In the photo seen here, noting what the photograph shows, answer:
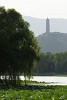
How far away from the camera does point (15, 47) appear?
50.8 metres

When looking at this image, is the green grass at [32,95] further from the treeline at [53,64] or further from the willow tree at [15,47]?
the treeline at [53,64]

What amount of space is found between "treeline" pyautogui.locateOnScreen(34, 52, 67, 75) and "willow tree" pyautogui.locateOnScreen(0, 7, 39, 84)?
10909 centimetres

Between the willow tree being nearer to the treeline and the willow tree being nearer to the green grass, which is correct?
the green grass

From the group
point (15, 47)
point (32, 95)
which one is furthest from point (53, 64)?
point (32, 95)

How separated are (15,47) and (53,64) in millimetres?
121181

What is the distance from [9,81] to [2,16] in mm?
10380

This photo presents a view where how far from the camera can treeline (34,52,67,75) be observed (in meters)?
167

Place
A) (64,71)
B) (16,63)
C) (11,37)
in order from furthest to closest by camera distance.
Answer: (64,71)
(11,37)
(16,63)

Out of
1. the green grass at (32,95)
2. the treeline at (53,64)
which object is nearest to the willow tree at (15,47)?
the green grass at (32,95)

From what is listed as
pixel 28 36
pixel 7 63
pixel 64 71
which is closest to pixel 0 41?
pixel 7 63

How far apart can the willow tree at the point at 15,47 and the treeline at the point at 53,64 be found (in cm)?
10909

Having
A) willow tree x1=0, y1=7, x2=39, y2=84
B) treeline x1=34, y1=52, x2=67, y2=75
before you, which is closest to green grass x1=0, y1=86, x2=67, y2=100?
willow tree x1=0, y1=7, x2=39, y2=84

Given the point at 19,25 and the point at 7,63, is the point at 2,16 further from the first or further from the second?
the point at 7,63

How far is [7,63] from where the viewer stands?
48250mm
